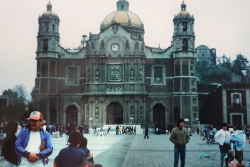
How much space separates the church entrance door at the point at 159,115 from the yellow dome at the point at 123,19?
14.6 m

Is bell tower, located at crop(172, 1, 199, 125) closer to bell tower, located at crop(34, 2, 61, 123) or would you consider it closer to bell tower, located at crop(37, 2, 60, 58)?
bell tower, located at crop(34, 2, 61, 123)

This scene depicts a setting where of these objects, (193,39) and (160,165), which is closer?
(160,165)

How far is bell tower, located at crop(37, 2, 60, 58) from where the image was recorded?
50.3m

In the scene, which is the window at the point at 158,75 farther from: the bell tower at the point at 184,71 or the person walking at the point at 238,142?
the person walking at the point at 238,142

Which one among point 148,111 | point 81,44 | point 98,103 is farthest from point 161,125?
point 81,44

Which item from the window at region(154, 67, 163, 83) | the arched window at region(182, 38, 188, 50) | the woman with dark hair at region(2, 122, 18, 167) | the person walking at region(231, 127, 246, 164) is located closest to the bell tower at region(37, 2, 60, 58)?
the window at region(154, 67, 163, 83)

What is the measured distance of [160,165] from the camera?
42.4 ft

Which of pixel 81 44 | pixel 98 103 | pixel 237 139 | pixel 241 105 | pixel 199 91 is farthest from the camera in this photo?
pixel 81 44

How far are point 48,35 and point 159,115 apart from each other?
18025 mm

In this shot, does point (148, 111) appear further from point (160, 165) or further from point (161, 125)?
point (160, 165)

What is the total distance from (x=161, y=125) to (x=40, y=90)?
53.2 ft

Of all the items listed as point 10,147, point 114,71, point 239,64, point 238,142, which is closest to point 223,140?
point 238,142

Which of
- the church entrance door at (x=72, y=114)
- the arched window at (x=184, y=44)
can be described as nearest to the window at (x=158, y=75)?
the arched window at (x=184, y=44)

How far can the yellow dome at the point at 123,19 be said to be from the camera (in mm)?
58312
